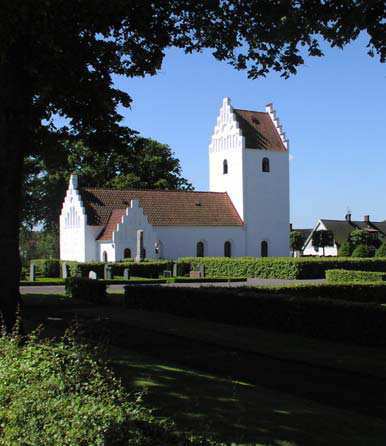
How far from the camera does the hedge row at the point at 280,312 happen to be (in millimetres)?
13664

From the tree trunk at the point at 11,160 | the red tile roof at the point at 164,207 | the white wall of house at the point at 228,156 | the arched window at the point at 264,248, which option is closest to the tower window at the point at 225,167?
the white wall of house at the point at 228,156

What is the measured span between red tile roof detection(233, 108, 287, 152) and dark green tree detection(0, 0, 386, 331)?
4501cm

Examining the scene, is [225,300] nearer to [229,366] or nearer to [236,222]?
[229,366]

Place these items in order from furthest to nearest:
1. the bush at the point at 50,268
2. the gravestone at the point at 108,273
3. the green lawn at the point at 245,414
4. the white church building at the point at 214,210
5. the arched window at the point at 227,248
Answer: the arched window at the point at 227,248 → the white church building at the point at 214,210 → the bush at the point at 50,268 → the gravestone at the point at 108,273 → the green lawn at the point at 245,414

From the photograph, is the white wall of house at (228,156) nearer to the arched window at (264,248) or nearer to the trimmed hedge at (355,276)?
the arched window at (264,248)

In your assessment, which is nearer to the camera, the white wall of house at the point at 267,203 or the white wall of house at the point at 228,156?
the white wall of house at the point at 267,203

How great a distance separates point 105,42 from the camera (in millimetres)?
15328

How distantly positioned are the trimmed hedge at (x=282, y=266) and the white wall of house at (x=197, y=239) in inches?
281

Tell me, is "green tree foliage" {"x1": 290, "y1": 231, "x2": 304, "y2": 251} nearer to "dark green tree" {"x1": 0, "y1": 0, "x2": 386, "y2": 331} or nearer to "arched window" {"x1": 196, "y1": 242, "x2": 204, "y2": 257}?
"arched window" {"x1": 196, "y1": 242, "x2": 204, "y2": 257}

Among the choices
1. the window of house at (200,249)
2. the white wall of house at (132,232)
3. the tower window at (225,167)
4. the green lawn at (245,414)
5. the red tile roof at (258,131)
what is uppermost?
the red tile roof at (258,131)

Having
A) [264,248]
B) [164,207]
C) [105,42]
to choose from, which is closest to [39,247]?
[164,207]

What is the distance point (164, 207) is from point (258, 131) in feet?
47.5

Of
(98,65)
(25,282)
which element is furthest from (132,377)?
(25,282)

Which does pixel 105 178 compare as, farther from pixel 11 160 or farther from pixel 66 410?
pixel 66 410
